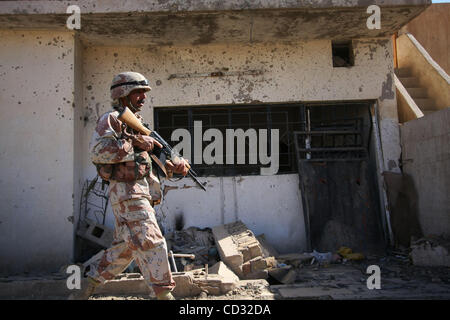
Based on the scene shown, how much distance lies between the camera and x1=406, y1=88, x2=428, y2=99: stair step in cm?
765

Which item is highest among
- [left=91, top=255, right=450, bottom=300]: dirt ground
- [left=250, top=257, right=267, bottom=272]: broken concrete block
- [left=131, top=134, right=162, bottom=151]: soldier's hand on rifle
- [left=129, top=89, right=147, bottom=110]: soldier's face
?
[left=129, top=89, right=147, bottom=110]: soldier's face

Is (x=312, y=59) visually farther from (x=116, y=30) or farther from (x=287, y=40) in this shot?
(x=116, y=30)

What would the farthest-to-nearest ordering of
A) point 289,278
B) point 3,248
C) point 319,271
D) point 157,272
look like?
1. point 3,248
2. point 319,271
3. point 289,278
4. point 157,272

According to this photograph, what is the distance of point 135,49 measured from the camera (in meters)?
6.64

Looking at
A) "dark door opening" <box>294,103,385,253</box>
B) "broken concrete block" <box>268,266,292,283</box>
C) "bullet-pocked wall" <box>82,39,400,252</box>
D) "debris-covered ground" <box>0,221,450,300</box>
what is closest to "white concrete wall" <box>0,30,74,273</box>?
"bullet-pocked wall" <box>82,39,400,252</box>

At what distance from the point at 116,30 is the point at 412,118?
16.3 feet

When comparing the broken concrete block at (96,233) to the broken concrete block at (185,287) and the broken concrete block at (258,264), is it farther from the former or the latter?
the broken concrete block at (258,264)

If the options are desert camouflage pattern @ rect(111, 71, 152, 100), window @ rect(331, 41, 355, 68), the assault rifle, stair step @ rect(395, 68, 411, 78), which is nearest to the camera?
→ the assault rifle

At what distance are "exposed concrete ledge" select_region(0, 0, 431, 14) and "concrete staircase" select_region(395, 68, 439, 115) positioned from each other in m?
3.02

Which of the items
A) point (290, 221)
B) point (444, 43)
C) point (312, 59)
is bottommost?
point (290, 221)

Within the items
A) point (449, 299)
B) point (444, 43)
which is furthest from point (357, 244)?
point (444, 43)

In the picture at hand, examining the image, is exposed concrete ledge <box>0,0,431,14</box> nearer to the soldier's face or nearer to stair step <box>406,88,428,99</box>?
the soldier's face

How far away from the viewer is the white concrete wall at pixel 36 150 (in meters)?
5.84

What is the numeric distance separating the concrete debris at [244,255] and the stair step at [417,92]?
4524 mm
